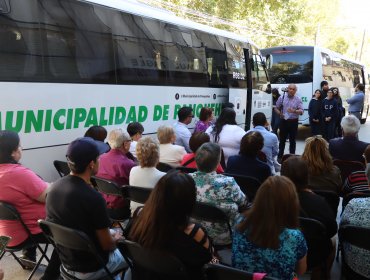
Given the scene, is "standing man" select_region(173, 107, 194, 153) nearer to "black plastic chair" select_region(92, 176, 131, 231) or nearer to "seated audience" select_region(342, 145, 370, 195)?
"black plastic chair" select_region(92, 176, 131, 231)

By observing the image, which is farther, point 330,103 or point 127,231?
point 330,103

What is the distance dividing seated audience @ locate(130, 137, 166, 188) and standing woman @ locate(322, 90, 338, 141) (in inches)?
336

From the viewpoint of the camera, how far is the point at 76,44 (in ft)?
19.8

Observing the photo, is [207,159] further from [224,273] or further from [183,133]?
[183,133]


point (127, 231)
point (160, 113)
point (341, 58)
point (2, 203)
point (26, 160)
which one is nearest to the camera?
point (127, 231)

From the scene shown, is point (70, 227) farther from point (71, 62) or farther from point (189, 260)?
point (71, 62)

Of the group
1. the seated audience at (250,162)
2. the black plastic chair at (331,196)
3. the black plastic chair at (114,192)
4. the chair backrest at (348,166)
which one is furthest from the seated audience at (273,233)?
the chair backrest at (348,166)

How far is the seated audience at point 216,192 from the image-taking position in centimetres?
339

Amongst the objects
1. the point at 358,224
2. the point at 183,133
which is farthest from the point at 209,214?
the point at 183,133

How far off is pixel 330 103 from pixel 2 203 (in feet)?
32.6

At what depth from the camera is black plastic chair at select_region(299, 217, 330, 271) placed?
3.06 meters

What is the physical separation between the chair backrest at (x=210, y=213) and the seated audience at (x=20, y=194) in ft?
4.22

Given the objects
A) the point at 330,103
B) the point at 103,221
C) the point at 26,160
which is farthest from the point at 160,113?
the point at 330,103

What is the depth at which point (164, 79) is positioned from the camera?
7.86m
